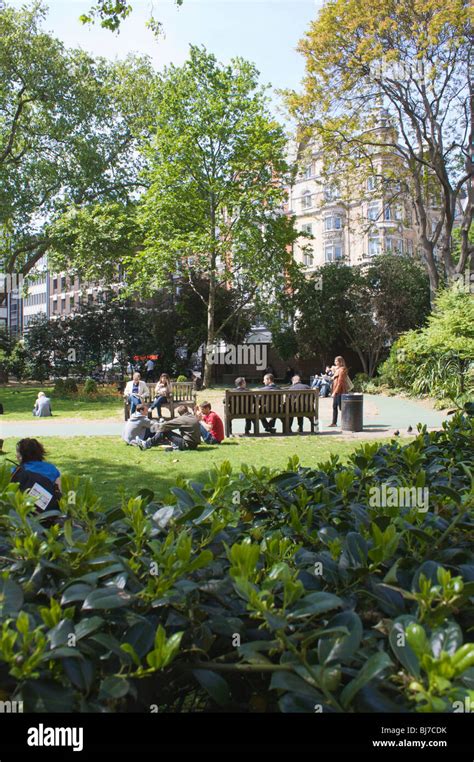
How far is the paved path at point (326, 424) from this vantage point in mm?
13750

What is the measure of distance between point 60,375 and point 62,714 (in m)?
33.1

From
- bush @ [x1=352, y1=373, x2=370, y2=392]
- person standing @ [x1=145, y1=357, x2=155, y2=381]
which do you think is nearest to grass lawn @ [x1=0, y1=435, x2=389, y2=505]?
bush @ [x1=352, y1=373, x2=370, y2=392]

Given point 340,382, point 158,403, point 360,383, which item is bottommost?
point 158,403

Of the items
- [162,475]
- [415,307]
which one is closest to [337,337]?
[415,307]

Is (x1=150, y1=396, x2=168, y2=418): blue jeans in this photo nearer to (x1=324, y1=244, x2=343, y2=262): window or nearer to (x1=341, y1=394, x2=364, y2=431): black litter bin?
(x1=341, y1=394, x2=364, y2=431): black litter bin

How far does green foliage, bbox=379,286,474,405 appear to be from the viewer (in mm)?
20188

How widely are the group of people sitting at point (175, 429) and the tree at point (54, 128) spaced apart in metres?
22.7

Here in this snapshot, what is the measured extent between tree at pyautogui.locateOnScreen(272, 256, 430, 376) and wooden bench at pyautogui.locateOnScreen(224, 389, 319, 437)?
2089cm

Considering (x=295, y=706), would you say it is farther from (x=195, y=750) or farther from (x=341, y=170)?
(x=341, y=170)

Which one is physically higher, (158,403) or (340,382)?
(340,382)

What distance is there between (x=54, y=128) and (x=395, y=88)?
53.6ft

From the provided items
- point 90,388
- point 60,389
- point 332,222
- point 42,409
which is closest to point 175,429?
point 42,409

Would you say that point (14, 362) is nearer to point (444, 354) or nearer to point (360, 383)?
point (360, 383)

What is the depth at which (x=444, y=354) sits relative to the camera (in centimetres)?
2127
